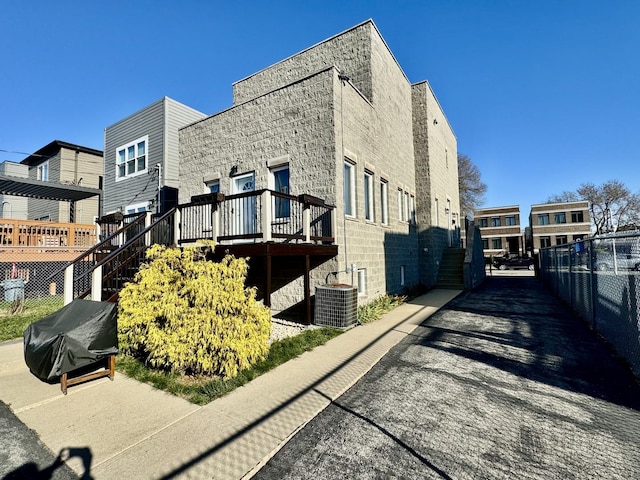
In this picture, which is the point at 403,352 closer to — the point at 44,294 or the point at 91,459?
the point at 91,459

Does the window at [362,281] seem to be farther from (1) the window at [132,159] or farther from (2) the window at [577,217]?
(2) the window at [577,217]

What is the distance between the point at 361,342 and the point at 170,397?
136 inches

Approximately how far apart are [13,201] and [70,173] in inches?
352

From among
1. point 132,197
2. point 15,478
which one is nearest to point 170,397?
point 15,478

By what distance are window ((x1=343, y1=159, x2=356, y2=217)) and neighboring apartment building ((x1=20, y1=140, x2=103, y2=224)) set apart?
17406mm

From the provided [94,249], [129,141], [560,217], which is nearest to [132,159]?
[129,141]

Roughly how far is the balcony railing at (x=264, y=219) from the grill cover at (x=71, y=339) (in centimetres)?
291

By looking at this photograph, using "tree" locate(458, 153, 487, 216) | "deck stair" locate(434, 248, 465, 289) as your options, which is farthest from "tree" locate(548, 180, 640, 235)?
"deck stair" locate(434, 248, 465, 289)

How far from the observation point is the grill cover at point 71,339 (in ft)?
12.4

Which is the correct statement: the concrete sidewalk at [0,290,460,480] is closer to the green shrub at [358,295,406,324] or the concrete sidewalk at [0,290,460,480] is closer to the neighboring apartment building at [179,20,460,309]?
the green shrub at [358,295,406,324]

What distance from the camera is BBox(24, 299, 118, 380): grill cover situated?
149 inches

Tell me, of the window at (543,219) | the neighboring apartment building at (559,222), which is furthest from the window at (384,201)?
the window at (543,219)

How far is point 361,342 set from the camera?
19.3 ft

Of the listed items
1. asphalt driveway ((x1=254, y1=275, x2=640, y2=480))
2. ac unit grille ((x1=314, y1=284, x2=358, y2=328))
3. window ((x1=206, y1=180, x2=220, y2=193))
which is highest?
window ((x1=206, y1=180, x2=220, y2=193))
